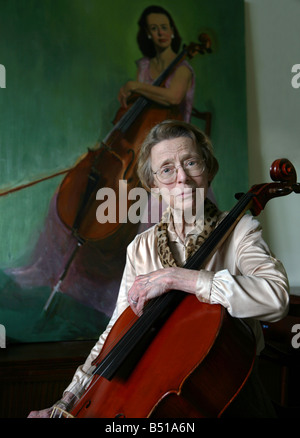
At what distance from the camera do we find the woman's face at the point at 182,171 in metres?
1.28

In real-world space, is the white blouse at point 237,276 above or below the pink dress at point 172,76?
below

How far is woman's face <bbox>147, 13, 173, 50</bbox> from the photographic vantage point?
2.39m

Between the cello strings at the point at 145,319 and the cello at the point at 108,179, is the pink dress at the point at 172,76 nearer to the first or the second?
the cello at the point at 108,179

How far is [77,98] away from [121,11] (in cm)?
66

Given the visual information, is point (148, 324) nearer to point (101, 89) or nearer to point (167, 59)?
point (101, 89)

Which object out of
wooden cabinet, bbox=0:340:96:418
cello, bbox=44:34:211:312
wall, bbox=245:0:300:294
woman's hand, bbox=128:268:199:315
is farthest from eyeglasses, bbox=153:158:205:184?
wall, bbox=245:0:300:294

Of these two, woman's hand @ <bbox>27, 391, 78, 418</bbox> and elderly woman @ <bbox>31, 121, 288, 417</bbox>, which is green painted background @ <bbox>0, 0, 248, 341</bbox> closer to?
elderly woman @ <bbox>31, 121, 288, 417</bbox>

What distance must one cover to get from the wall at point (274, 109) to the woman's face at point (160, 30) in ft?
2.07

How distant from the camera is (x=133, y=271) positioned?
1374 mm

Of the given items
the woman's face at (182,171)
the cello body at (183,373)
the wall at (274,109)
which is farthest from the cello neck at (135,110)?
the cello body at (183,373)

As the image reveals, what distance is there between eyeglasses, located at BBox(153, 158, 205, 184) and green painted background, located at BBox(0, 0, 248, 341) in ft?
3.41

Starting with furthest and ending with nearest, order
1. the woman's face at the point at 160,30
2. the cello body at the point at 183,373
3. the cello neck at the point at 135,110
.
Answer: the woman's face at the point at 160,30 → the cello neck at the point at 135,110 → the cello body at the point at 183,373

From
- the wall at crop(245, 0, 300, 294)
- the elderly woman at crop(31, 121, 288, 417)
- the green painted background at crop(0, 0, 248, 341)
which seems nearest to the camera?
the elderly woman at crop(31, 121, 288, 417)

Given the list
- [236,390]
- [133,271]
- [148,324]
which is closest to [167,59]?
[133,271]
